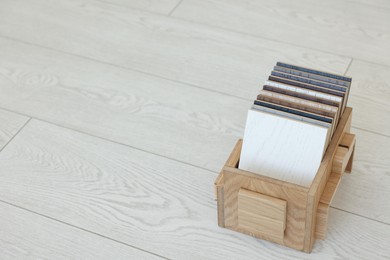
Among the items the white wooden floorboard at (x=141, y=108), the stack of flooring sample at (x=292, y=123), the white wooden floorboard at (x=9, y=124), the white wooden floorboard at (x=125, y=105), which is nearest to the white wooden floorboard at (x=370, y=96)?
the white wooden floorboard at (x=141, y=108)

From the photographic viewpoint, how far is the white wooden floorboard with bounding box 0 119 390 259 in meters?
1.12

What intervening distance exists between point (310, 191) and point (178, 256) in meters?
0.27

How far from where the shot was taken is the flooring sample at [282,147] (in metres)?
0.97

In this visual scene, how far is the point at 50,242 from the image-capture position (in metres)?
1.14

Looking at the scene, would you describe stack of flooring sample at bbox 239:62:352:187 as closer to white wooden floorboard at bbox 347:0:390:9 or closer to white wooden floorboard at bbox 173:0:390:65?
white wooden floorboard at bbox 173:0:390:65

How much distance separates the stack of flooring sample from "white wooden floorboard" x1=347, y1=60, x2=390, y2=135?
0.34 metres

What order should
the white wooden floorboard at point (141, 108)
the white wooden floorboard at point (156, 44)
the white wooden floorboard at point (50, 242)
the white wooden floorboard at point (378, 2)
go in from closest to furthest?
the white wooden floorboard at point (50, 242) < the white wooden floorboard at point (141, 108) < the white wooden floorboard at point (156, 44) < the white wooden floorboard at point (378, 2)

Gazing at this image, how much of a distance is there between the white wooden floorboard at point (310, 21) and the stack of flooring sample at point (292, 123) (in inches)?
22.0

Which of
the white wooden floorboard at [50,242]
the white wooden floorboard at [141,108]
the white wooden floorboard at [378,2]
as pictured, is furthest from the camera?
the white wooden floorboard at [378,2]

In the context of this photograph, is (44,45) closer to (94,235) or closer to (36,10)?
(36,10)

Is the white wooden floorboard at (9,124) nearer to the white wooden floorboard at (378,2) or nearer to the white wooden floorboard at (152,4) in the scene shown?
the white wooden floorboard at (152,4)

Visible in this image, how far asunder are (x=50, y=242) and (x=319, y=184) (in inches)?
18.8

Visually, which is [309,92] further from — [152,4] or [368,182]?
[152,4]

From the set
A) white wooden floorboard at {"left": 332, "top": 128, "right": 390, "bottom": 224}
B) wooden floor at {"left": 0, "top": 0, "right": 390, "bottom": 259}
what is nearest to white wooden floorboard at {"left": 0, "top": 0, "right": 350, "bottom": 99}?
wooden floor at {"left": 0, "top": 0, "right": 390, "bottom": 259}
